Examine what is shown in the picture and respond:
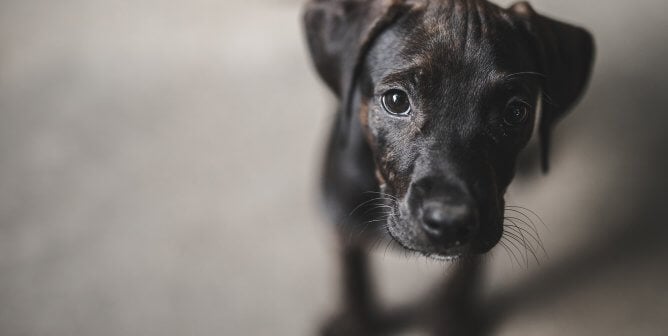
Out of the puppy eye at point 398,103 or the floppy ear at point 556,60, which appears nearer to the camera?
the puppy eye at point 398,103

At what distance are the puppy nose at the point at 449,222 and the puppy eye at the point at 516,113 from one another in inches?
16.0

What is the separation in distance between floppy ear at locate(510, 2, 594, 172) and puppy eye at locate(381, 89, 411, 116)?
536 millimetres

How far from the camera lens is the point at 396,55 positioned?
218 cm

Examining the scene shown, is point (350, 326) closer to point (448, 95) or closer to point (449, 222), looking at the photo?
point (449, 222)

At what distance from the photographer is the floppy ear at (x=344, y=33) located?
2279mm

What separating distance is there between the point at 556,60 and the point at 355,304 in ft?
4.77

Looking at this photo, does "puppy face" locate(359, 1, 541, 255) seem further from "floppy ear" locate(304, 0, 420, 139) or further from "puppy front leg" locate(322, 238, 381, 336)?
"puppy front leg" locate(322, 238, 381, 336)

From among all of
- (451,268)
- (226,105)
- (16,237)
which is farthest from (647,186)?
(16,237)

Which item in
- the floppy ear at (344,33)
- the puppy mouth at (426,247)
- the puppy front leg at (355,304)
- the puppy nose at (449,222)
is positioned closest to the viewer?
the puppy nose at (449,222)

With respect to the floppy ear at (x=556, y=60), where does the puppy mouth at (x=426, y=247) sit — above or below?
below

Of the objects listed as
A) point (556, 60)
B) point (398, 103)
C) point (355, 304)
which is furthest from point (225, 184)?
point (556, 60)

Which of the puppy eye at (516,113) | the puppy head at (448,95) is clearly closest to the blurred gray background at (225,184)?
the puppy head at (448,95)

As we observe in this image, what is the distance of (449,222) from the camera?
1.97 m

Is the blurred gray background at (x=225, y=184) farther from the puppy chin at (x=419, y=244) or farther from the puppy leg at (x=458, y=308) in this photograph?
the puppy chin at (x=419, y=244)
